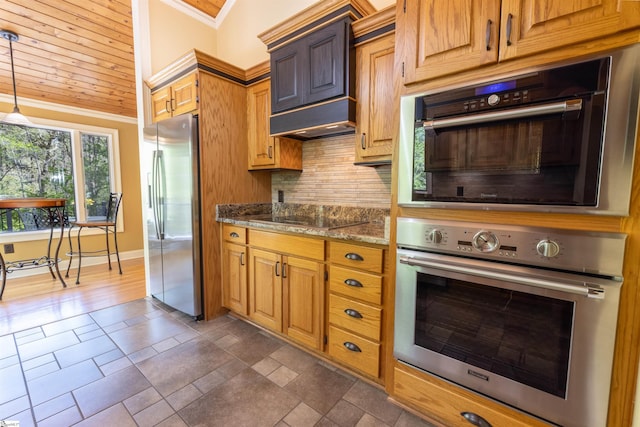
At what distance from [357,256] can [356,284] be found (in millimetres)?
170

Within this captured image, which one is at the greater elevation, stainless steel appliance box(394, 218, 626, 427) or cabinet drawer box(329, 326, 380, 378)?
stainless steel appliance box(394, 218, 626, 427)

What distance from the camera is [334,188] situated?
2.39m

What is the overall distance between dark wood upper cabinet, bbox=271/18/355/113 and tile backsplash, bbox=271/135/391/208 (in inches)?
20.3

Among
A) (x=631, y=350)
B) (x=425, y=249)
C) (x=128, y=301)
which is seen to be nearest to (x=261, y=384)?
(x=425, y=249)

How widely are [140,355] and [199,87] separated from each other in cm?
→ 216

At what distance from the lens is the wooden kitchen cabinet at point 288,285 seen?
5.87 ft

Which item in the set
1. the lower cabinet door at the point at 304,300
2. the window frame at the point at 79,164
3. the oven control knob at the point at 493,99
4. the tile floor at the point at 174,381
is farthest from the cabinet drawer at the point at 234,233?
the window frame at the point at 79,164

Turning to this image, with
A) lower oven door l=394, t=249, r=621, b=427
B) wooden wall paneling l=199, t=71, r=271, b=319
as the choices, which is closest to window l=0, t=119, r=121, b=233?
wooden wall paneling l=199, t=71, r=271, b=319

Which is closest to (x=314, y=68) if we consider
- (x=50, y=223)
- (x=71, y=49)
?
(x=71, y=49)

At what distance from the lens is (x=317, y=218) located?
2473mm

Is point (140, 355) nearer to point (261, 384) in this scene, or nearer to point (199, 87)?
point (261, 384)

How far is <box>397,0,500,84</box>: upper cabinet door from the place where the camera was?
1071 millimetres

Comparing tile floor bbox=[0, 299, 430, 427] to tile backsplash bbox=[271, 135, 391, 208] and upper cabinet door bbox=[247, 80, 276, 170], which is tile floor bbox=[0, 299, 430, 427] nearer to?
tile backsplash bbox=[271, 135, 391, 208]

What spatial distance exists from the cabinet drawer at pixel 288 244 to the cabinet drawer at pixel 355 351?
1.66 feet
